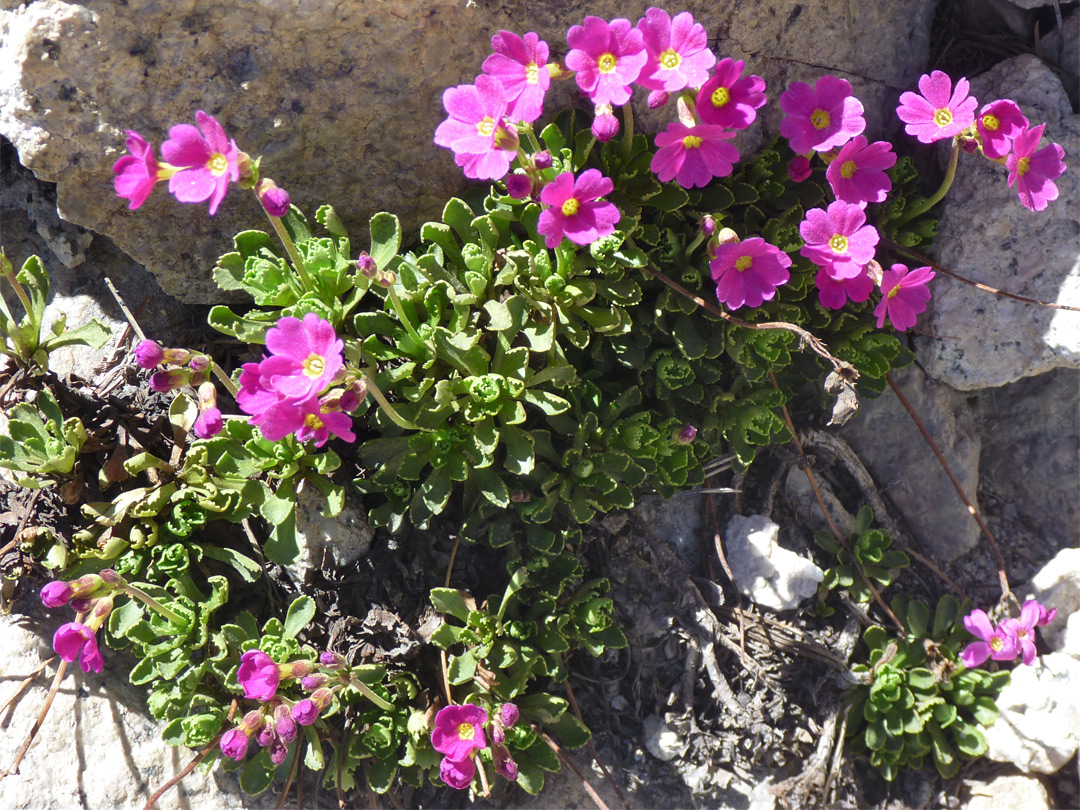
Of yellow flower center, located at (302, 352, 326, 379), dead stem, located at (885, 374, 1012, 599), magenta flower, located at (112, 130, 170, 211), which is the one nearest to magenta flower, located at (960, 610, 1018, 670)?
dead stem, located at (885, 374, 1012, 599)

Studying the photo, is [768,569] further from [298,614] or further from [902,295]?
[298,614]

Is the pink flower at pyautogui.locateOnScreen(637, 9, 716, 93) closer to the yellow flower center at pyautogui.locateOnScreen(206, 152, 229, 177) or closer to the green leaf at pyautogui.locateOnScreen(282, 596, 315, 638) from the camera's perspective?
the yellow flower center at pyautogui.locateOnScreen(206, 152, 229, 177)

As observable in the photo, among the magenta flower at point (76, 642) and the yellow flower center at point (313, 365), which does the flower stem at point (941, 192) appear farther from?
the magenta flower at point (76, 642)

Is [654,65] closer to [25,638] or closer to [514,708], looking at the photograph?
[514,708]

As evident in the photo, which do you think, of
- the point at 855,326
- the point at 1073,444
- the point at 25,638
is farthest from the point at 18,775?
the point at 1073,444

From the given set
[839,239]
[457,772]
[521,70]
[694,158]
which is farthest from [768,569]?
[521,70]
